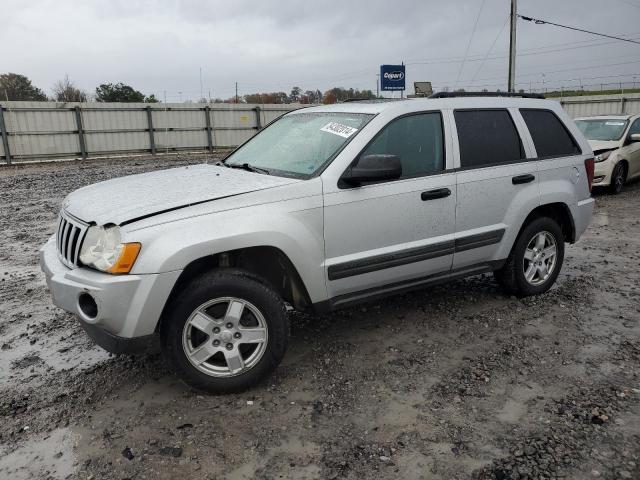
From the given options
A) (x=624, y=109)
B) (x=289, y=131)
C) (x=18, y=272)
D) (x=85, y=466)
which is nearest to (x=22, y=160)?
(x=18, y=272)

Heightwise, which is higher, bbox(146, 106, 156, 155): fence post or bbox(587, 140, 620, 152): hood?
bbox(146, 106, 156, 155): fence post

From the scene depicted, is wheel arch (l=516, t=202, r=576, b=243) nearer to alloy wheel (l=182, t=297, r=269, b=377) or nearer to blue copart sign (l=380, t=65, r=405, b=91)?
alloy wheel (l=182, t=297, r=269, b=377)

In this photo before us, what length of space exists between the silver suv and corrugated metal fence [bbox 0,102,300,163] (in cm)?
1752

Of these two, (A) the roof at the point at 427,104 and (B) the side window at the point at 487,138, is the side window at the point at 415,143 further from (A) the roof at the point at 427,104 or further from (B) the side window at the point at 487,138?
(B) the side window at the point at 487,138

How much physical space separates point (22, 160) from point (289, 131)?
18163mm

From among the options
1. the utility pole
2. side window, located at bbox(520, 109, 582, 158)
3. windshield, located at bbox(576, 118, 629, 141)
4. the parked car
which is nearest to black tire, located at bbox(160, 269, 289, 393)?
side window, located at bbox(520, 109, 582, 158)

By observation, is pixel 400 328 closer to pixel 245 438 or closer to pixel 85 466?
pixel 245 438

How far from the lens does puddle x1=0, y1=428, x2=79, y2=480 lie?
8.73ft

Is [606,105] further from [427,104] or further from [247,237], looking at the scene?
Answer: [247,237]

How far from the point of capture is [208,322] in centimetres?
322

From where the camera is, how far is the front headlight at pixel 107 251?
2.95m

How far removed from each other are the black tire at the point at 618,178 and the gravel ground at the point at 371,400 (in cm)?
663

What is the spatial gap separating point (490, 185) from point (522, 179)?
1.32ft

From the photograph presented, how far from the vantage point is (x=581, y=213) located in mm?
5094
